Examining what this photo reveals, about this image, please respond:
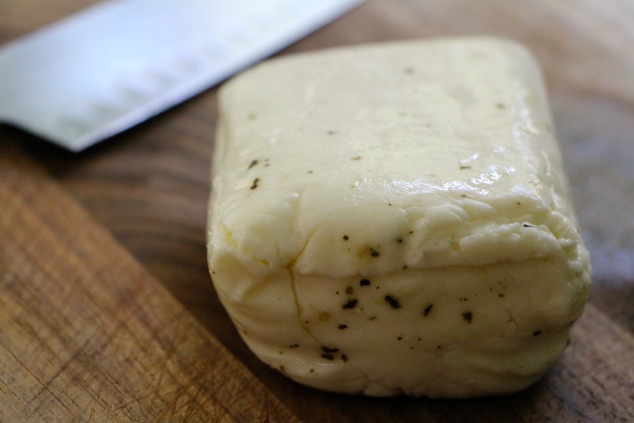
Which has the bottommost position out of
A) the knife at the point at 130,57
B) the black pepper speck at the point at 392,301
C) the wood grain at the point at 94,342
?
the wood grain at the point at 94,342

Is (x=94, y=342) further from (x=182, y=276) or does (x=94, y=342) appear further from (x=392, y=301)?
(x=392, y=301)

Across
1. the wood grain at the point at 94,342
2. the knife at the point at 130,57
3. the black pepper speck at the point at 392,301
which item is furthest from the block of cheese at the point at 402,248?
the knife at the point at 130,57

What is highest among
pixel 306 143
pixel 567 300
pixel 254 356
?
pixel 306 143

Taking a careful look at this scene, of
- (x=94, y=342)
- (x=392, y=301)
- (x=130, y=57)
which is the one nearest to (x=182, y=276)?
(x=94, y=342)

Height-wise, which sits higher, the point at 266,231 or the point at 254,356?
the point at 266,231

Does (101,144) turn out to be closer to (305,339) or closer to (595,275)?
(305,339)

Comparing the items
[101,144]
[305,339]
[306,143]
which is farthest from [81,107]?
[305,339]

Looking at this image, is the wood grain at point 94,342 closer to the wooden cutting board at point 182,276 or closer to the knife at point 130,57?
the wooden cutting board at point 182,276
